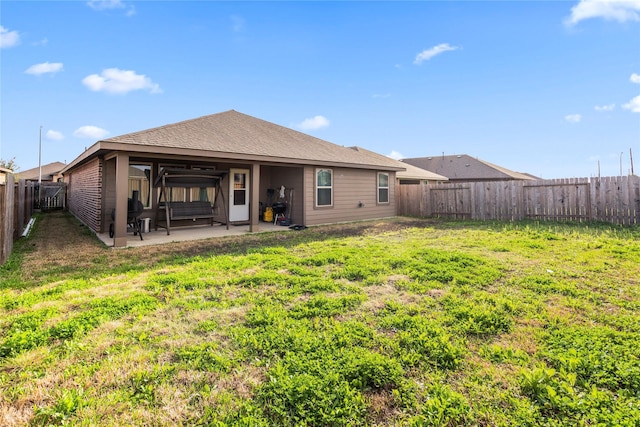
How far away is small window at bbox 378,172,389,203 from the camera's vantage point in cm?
1327

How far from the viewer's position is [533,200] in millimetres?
11156

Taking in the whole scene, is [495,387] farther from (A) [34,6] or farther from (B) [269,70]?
(B) [269,70]

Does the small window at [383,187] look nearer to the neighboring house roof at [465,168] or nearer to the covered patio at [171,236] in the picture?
the covered patio at [171,236]

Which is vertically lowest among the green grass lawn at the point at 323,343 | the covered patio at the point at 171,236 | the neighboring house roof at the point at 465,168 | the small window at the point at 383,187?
the green grass lawn at the point at 323,343

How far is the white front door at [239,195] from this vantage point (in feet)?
35.1

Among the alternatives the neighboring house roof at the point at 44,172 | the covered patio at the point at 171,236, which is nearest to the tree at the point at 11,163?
the neighboring house roof at the point at 44,172

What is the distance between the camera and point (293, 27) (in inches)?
480

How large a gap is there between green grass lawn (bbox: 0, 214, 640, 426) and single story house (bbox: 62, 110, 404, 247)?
136 inches

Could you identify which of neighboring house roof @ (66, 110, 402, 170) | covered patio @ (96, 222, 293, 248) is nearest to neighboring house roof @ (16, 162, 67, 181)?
neighboring house roof @ (66, 110, 402, 170)

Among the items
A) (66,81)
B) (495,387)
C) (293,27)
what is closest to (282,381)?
(495,387)

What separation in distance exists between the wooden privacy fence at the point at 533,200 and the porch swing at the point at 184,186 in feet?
29.3

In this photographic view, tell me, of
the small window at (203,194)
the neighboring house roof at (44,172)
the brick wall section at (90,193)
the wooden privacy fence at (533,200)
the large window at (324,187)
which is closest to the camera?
the brick wall section at (90,193)

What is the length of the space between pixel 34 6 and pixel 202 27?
4.90 meters

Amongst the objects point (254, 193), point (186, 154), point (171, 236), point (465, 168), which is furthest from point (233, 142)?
point (465, 168)
